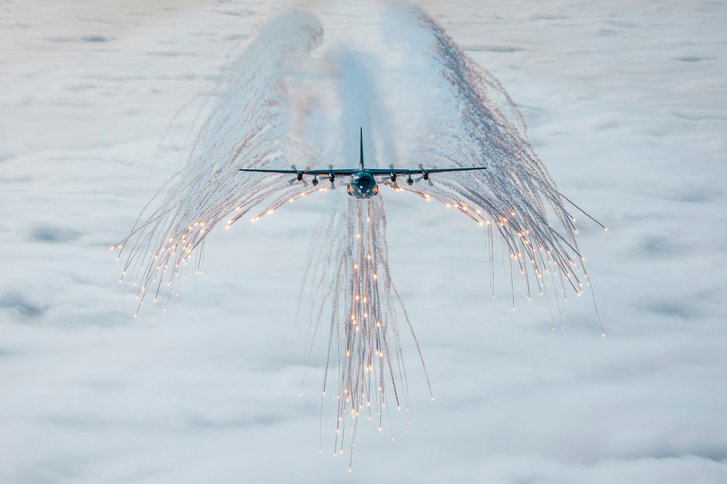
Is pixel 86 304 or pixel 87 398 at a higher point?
pixel 86 304

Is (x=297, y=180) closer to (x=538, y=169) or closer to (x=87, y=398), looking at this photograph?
(x=538, y=169)

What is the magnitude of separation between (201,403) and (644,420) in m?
109

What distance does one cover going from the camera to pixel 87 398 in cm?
15862

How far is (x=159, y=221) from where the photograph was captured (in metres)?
51.7

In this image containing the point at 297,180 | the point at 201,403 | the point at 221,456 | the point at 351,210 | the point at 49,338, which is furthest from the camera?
the point at 49,338

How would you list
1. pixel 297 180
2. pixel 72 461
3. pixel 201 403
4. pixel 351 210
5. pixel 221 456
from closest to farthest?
pixel 297 180
pixel 351 210
pixel 72 461
pixel 221 456
pixel 201 403

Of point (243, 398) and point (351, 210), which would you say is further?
point (243, 398)

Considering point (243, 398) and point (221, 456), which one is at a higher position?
point (243, 398)

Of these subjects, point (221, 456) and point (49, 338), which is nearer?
point (221, 456)

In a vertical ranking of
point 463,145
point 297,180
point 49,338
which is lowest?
point 297,180

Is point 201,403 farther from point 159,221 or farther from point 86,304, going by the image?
point 159,221

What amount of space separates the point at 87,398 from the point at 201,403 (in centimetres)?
2625

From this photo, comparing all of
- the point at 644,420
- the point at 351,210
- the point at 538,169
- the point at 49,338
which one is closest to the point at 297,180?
the point at 351,210

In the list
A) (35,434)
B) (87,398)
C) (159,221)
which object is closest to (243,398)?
(87,398)
